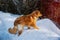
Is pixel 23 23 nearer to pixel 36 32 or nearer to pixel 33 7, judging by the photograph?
pixel 36 32

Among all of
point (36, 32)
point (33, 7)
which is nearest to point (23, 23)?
point (36, 32)

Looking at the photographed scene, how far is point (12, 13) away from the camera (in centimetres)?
115

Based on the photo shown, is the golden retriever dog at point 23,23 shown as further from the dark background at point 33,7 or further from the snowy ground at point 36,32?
the dark background at point 33,7

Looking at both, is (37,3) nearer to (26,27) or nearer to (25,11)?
(25,11)

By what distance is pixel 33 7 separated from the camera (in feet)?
3.76

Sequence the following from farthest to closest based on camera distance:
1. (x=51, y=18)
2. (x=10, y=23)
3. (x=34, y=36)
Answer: (x=51, y=18) → (x=10, y=23) → (x=34, y=36)

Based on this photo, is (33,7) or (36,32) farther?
(33,7)

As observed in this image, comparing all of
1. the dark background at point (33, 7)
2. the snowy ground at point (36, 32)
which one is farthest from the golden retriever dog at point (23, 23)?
the dark background at point (33, 7)

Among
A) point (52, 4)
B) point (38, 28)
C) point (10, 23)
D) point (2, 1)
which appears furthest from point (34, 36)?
point (2, 1)

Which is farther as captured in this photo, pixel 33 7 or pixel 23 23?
pixel 33 7

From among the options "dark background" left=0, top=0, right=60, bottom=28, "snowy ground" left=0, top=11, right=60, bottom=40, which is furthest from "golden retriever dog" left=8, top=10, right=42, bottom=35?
"dark background" left=0, top=0, right=60, bottom=28

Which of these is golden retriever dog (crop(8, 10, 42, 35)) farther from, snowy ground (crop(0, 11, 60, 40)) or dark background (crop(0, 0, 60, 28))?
dark background (crop(0, 0, 60, 28))

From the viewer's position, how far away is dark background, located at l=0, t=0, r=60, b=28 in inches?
41.8

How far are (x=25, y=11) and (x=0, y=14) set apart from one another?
20 cm
